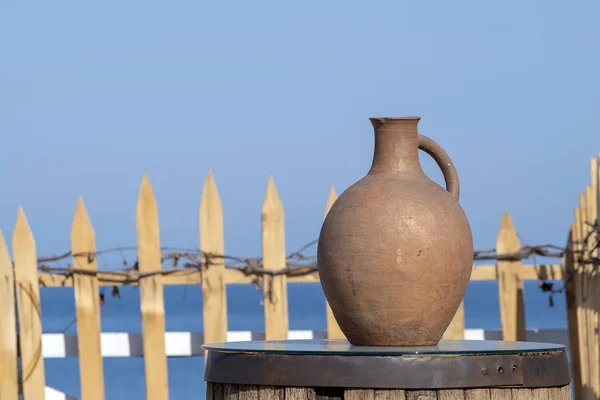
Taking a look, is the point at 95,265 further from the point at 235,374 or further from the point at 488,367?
the point at 488,367

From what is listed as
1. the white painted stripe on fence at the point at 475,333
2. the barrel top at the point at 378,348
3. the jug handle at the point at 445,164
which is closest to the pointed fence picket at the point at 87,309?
the white painted stripe on fence at the point at 475,333

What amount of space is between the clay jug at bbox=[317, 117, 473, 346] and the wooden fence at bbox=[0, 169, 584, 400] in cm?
224

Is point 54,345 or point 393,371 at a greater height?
point 54,345

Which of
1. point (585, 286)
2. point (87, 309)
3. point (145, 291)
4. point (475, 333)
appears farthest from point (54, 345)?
point (585, 286)

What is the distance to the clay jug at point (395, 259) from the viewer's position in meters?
3.25

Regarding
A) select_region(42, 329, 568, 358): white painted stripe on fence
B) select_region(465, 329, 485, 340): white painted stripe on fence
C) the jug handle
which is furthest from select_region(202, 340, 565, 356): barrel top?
select_region(465, 329, 485, 340): white painted stripe on fence

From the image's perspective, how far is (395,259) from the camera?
3.23m

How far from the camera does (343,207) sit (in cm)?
336

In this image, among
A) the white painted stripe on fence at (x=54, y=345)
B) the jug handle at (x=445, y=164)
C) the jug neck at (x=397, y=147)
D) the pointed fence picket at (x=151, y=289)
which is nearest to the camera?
the jug neck at (x=397, y=147)

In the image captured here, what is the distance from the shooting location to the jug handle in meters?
3.66

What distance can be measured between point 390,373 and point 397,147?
0.83 meters

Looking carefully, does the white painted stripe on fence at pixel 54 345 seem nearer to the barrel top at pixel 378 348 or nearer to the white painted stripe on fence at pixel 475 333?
the white painted stripe on fence at pixel 475 333

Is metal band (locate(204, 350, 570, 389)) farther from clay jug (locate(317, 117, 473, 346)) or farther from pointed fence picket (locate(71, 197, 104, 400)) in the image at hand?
pointed fence picket (locate(71, 197, 104, 400))

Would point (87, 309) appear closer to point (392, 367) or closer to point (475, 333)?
point (475, 333)
